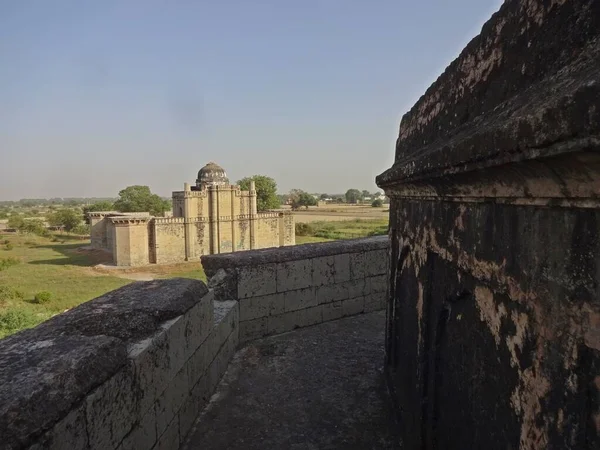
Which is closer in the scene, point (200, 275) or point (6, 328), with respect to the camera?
point (6, 328)

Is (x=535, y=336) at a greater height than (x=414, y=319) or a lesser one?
greater

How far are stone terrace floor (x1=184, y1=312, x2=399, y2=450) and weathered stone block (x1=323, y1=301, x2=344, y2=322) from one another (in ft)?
1.13

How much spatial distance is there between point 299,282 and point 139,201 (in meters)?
64.9

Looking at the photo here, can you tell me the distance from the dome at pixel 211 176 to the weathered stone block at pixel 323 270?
38.5 m

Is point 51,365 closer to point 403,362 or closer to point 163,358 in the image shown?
point 163,358

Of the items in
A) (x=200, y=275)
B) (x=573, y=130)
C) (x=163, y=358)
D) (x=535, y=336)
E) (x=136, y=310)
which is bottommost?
(x=200, y=275)

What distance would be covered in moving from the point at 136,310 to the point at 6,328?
51.8 feet

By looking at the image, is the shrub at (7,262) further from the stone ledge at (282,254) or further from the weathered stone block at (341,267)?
the weathered stone block at (341,267)

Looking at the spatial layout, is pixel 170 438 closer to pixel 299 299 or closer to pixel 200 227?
pixel 299 299

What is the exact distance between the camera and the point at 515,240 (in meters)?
1.71

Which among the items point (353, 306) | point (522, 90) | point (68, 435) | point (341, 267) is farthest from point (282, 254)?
point (522, 90)

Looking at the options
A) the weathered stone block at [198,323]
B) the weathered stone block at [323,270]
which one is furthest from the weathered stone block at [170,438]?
the weathered stone block at [323,270]

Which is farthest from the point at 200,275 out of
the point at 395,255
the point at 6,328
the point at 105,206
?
the point at 105,206

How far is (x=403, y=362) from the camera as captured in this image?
13.5ft
